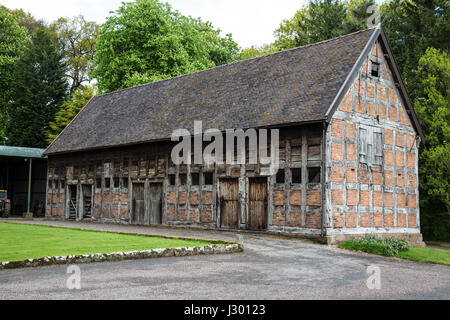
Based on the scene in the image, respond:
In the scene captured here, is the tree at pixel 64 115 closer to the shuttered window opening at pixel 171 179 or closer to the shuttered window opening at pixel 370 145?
the shuttered window opening at pixel 171 179

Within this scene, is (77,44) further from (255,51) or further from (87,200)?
(87,200)

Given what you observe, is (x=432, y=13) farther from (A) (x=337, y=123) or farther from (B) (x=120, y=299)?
(B) (x=120, y=299)

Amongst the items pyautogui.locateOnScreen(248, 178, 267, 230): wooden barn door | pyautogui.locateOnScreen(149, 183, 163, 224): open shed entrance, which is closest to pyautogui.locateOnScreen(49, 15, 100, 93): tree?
pyautogui.locateOnScreen(149, 183, 163, 224): open shed entrance

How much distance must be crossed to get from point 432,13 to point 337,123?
18.1 metres

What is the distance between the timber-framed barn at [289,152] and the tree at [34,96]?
19.9 meters

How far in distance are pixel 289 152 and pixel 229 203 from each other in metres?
3.77

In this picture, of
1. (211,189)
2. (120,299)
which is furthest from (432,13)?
(120,299)

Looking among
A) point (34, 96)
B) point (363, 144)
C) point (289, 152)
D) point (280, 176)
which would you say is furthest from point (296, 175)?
point (34, 96)

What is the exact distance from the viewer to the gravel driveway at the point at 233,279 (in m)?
7.88

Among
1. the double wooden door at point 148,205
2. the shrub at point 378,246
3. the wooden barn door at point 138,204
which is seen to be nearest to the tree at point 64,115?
the wooden barn door at point 138,204

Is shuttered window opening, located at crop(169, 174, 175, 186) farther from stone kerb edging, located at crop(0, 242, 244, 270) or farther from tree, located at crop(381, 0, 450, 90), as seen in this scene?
tree, located at crop(381, 0, 450, 90)

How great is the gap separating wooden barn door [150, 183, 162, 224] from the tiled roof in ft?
7.87

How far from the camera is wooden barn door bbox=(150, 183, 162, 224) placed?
24.4 meters

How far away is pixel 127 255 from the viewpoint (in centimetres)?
1192
